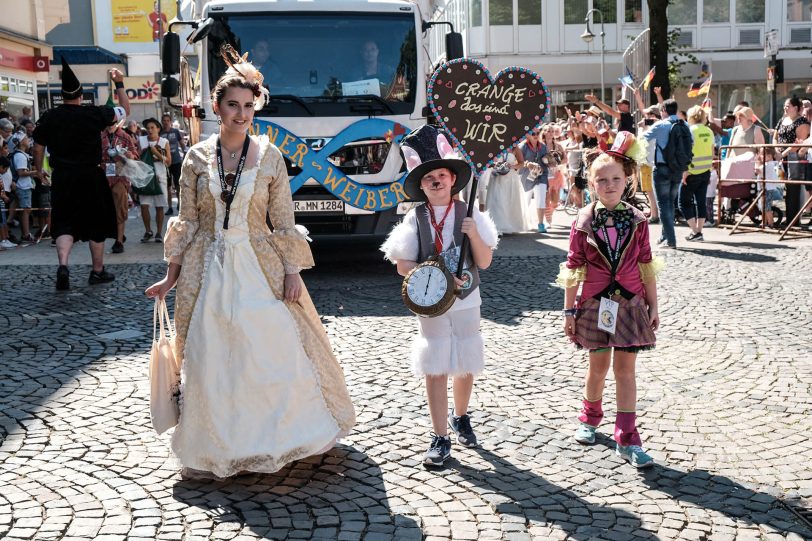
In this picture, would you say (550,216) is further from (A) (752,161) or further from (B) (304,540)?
(B) (304,540)

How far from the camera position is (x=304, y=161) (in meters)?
10.3

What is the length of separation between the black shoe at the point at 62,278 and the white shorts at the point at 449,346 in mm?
6289

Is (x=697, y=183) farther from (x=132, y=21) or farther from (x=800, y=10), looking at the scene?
(x=132, y=21)

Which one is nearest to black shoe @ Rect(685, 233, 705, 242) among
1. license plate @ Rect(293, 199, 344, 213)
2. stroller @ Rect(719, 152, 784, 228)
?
stroller @ Rect(719, 152, 784, 228)

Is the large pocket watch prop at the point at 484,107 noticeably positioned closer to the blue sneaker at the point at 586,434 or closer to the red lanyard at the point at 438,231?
the red lanyard at the point at 438,231

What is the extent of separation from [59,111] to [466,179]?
6.42 meters

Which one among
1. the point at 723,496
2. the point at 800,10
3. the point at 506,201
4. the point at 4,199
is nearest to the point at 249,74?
the point at 723,496

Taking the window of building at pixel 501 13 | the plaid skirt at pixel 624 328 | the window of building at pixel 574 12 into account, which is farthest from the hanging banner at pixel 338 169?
the window of building at pixel 574 12

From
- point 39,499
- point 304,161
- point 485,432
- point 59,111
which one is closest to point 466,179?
point 485,432

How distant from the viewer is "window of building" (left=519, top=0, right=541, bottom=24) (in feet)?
136

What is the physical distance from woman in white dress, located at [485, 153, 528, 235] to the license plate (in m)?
4.51

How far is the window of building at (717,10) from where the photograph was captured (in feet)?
137

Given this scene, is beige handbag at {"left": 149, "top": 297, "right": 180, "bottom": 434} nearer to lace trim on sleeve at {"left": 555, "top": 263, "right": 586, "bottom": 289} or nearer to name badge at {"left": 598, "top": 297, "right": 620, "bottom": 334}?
lace trim on sleeve at {"left": 555, "top": 263, "right": 586, "bottom": 289}

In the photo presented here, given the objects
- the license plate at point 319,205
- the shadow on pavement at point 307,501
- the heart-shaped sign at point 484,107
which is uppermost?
the heart-shaped sign at point 484,107
